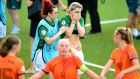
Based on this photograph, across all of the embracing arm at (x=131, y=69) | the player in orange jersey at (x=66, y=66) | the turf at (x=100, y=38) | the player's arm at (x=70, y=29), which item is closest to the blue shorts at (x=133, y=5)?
the turf at (x=100, y=38)

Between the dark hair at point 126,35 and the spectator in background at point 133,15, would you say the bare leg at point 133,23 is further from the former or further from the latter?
the dark hair at point 126,35

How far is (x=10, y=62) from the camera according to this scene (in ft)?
25.3

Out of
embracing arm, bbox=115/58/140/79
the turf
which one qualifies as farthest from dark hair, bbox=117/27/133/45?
the turf

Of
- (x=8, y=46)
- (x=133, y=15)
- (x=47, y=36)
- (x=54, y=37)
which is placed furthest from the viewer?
(x=133, y=15)

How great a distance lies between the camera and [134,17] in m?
14.8

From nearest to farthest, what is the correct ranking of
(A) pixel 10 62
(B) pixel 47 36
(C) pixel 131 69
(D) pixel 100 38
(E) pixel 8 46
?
(A) pixel 10 62, (E) pixel 8 46, (C) pixel 131 69, (B) pixel 47 36, (D) pixel 100 38

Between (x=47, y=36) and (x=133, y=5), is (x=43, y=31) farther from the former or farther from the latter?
(x=133, y=5)

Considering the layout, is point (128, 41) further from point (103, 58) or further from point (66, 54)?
point (103, 58)

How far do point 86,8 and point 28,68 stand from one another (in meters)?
3.79

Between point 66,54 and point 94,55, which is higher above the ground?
point 66,54

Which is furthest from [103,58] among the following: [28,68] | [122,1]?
[122,1]

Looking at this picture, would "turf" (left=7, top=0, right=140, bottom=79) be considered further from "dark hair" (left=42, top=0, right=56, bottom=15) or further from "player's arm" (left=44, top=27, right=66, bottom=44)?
"dark hair" (left=42, top=0, right=56, bottom=15)

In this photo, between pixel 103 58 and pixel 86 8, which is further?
pixel 86 8

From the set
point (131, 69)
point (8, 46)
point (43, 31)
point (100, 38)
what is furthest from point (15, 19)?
point (131, 69)
